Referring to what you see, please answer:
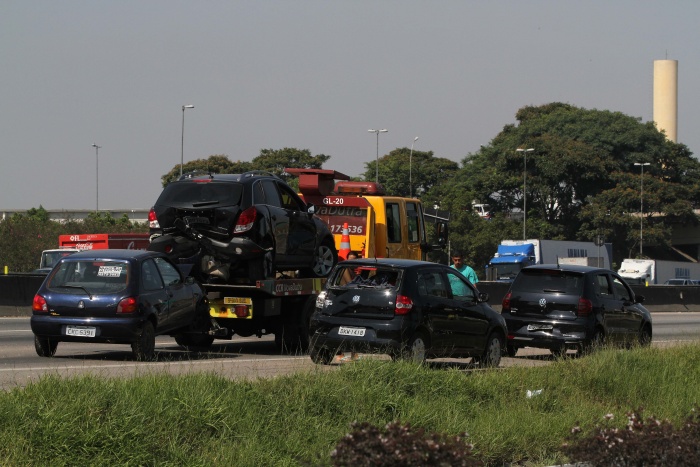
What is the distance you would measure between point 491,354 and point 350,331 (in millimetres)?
2864

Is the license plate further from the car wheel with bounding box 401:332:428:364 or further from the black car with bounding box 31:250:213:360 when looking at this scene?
the black car with bounding box 31:250:213:360

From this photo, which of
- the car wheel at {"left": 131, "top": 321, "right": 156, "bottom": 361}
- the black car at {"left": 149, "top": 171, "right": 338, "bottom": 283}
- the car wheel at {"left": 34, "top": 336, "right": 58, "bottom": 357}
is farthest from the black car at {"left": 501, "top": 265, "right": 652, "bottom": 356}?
the car wheel at {"left": 34, "top": 336, "right": 58, "bottom": 357}

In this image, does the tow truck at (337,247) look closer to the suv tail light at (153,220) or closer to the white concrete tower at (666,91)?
the suv tail light at (153,220)

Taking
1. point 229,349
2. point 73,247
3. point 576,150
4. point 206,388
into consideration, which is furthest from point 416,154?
point 206,388

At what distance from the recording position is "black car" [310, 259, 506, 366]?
46.9 ft

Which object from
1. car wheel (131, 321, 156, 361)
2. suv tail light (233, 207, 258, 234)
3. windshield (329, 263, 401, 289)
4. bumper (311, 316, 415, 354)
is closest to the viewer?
bumper (311, 316, 415, 354)

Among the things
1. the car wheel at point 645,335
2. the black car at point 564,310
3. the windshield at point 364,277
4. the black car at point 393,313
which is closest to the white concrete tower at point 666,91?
the car wheel at point 645,335

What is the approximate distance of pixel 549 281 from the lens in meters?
18.5

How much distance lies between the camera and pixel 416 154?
304 feet

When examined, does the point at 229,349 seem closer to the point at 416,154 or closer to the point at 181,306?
the point at 181,306

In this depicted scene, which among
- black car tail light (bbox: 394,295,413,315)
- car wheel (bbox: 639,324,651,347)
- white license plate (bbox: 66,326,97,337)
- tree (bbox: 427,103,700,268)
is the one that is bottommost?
car wheel (bbox: 639,324,651,347)

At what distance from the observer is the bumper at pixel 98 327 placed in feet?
48.9

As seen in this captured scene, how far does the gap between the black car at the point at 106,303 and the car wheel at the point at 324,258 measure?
3.51 meters

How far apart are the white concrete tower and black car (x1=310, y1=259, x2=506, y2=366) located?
10513 cm
